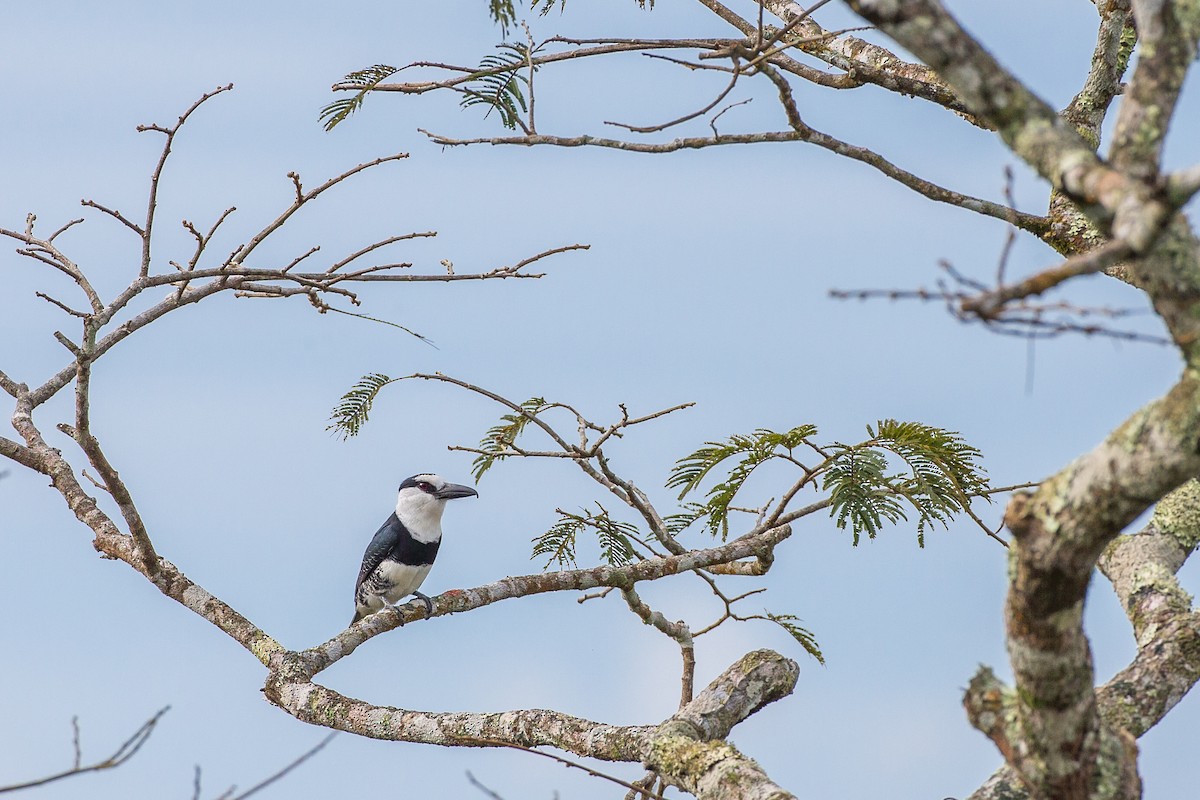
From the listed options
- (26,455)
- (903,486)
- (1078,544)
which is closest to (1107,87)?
(903,486)

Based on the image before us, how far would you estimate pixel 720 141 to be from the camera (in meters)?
3.59

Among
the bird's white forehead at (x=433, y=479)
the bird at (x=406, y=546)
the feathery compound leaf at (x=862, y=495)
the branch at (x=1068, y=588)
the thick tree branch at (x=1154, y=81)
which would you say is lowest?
the branch at (x=1068, y=588)

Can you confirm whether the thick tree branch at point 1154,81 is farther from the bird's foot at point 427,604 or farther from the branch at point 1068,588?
the bird's foot at point 427,604

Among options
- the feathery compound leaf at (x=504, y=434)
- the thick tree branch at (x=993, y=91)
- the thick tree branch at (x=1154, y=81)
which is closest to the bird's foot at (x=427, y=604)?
the feathery compound leaf at (x=504, y=434)

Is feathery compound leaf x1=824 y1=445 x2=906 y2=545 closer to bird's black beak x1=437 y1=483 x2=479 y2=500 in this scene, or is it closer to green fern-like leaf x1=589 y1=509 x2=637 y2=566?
green fern-like leaf x1=589 y1=509 x2=637 y2=566

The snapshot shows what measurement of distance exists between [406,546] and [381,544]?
157 mm

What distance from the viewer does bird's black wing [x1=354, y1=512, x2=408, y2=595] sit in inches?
260

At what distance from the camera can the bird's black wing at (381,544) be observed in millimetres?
6598

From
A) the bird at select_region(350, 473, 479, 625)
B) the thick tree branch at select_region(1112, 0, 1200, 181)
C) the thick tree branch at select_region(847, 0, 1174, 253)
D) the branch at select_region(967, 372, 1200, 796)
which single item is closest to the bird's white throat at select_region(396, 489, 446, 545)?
the bird at select_region(350, 473, 479, 625)

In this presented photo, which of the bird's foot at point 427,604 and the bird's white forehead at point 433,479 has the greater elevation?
the bird's white forehead at point 433,479

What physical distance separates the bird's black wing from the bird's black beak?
0.28 metres

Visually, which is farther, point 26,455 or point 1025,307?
point 26,455

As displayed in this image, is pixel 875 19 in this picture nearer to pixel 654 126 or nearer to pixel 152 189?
pixel 654 126

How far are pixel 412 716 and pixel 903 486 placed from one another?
185cm
